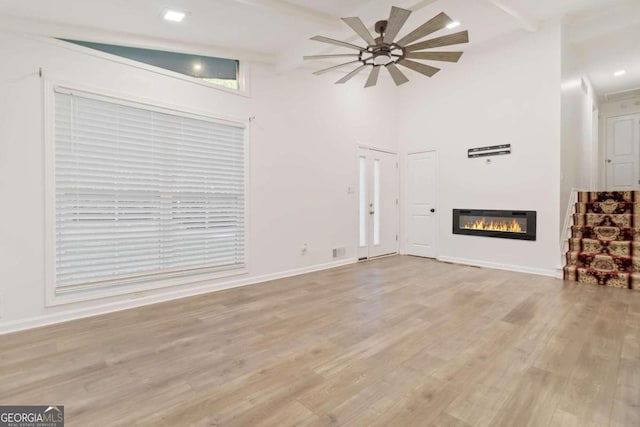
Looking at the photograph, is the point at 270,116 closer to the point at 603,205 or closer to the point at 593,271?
the point at 593,271

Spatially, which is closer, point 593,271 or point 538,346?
point 538,346

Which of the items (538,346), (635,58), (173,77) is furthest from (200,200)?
(635,58)

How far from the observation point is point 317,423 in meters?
1.69

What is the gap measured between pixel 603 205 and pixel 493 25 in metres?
3.55

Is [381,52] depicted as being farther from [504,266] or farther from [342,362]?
[504,266]

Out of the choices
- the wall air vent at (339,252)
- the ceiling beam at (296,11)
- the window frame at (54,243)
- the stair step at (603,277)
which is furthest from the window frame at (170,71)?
the stair step at (603,277)

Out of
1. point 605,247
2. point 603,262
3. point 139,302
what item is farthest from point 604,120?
point 139,302

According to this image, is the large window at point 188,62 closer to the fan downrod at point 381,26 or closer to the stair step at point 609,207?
the fan downrod at point 381,26

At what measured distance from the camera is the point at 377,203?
21.6 feet

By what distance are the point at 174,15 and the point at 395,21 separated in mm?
2184

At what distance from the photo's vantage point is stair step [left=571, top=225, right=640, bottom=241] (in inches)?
191

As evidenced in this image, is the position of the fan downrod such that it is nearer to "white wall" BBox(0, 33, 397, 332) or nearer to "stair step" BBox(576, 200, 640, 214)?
"white wall" BBox(0, 33, 397, 332)

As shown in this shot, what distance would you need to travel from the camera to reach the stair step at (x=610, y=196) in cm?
533

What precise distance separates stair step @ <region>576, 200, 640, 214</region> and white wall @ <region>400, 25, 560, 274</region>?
114 centimetres
